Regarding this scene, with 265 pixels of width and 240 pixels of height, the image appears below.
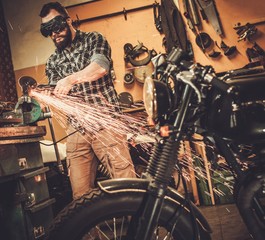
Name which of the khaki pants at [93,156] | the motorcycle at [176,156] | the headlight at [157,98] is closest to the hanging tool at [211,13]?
the khaki pants at [93,156]

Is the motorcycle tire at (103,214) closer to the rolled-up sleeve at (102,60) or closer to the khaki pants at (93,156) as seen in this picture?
the khaki pants at (93,156)

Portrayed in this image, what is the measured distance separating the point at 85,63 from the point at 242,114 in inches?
73.3

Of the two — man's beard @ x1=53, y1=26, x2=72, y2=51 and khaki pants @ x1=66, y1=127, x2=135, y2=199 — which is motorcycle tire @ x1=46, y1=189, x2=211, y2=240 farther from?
man's beard @ x1=53, y1=26, x2=72, y2=51

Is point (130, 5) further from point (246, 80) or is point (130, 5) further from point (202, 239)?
point (202, 239)

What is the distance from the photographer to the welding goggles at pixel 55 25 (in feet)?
9.05

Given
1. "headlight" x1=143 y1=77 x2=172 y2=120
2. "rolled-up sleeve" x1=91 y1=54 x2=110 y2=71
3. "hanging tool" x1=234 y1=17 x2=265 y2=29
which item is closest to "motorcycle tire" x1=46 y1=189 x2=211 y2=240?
"headlight" x1=143 y1=77 x2=172 y2=120

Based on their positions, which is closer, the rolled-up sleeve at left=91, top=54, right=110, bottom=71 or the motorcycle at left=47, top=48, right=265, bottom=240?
the motorcycle at left=47, top=48, right=265, bottom=240

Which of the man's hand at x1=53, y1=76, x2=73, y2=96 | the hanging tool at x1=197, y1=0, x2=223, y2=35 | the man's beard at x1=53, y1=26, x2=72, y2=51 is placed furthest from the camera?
the hanging tool at x1=197, y1=0, x2=223, y2=35

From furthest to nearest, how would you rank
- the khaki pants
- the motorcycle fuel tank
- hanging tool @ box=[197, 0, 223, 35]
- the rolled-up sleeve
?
1. hanging tool @ box=[197, 0, 223, 35]
2. the khaki pants
3. the rolled-up sleeve
4. the motorcycle fuel tank

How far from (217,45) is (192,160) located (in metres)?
2.20

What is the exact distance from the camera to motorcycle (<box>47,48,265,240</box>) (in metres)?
1.34

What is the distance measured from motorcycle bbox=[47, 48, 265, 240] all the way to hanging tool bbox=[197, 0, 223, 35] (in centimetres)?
389

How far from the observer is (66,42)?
9.64 feet

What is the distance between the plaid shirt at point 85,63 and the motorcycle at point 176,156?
1338mm
